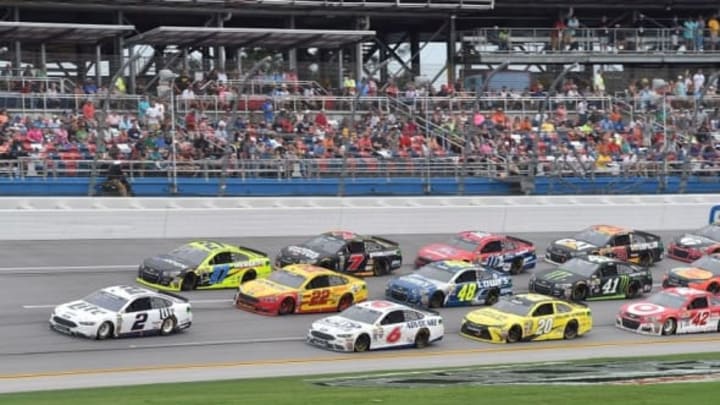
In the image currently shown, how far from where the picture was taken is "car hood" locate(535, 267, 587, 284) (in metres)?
34.2

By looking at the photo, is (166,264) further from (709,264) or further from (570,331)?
(709,264)

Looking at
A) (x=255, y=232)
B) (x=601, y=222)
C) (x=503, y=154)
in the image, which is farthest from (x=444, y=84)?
(x=255, y=232)

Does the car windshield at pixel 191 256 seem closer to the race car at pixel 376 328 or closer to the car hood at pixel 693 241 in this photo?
the race car at pixel 376 328

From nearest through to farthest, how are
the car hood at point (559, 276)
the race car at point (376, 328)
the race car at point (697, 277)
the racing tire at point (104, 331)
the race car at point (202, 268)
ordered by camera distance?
the racing tire at point (104, 331) < the race car at point (376, 328) < the race car at point (202, 268) < the car hood at point (559, 276) < the race car at point (697, 277)

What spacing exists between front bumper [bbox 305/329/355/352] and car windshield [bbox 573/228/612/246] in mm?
13913

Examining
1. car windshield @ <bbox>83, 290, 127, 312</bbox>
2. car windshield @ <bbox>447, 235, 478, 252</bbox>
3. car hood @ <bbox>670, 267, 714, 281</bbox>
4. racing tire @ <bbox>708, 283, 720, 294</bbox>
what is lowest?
racing tire @ <bbox>708, 283, 720, 294</bbox>

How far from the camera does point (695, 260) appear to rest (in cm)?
4044

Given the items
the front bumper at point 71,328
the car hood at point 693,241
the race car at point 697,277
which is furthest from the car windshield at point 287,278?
the car hood at point 693,241

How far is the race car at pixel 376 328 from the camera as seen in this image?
2759cm

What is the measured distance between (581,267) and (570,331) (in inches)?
192

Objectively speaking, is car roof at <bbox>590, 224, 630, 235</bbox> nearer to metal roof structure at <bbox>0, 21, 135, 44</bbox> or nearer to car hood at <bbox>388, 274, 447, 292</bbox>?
car hood at <bbox>388, 274, 447, 292</bbox>

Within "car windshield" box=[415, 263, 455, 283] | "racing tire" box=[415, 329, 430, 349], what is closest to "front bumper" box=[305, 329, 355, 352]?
"racing tire" box=[415, 329, 430, 349]

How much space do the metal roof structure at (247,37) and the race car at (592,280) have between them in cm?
1666

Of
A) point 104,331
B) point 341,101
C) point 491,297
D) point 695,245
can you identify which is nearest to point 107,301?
point 104,331
